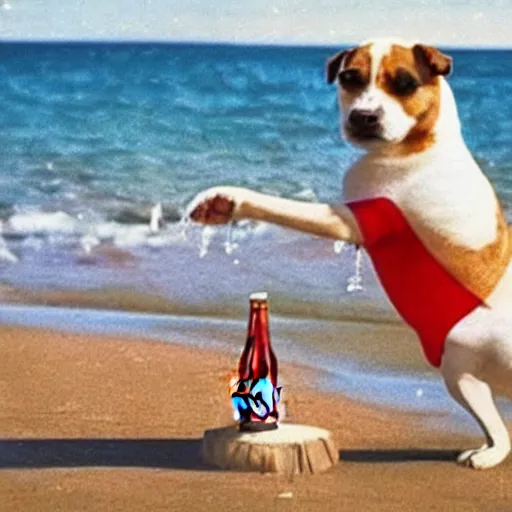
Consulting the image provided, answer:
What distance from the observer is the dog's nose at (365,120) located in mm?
2416

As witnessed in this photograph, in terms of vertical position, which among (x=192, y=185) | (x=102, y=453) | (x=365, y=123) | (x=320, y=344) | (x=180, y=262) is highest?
(x=365, y=123)

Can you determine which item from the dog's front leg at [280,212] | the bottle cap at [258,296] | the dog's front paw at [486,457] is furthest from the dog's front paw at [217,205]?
the dog's front paw at [486,457]

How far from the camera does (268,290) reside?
264cm

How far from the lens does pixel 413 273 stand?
8.17 feet

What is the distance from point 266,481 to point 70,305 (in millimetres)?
478

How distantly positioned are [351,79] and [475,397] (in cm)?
48

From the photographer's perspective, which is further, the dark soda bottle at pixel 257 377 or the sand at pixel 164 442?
the dark soda bottle at pixel 257 377

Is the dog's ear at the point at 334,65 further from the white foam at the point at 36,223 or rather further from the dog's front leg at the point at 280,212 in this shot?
the white foam at the point at 36,223

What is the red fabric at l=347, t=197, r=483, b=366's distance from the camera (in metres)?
2.47

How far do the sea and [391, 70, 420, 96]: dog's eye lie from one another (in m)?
0.18

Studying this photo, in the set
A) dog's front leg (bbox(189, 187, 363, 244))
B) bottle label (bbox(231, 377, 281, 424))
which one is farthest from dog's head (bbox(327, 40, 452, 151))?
bottle label (bbox(231, 377, 281, 424))

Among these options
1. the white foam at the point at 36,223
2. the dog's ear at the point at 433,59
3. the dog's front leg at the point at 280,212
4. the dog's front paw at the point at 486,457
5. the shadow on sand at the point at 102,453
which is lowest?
the shadow on sand at the point at 102,453

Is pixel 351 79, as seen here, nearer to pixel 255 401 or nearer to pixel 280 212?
pixel 280 212

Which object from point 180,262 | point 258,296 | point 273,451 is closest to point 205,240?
point 180,262
